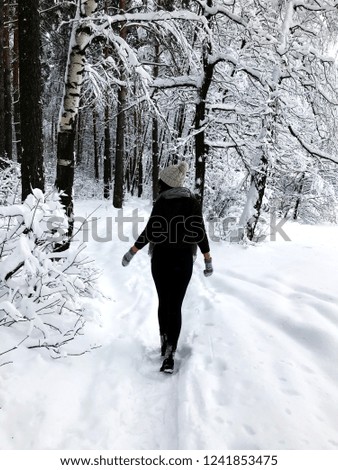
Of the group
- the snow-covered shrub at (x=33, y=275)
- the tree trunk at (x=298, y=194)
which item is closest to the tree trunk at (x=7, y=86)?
the snow-covered shrub at (x=33, y=275)

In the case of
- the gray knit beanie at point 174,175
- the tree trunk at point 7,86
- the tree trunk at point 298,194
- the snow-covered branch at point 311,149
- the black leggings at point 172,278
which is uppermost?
the tree trunk at point 7,86

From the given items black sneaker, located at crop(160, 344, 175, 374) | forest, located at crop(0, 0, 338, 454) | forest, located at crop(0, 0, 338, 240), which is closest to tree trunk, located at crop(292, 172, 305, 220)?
forest, located at crop(0, 0, 338, 240)

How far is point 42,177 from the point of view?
5703 millimetres

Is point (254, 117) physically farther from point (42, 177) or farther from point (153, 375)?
point (153, 375)

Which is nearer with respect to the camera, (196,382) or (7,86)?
(196,382)

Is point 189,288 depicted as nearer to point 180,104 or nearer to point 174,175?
point 174,175

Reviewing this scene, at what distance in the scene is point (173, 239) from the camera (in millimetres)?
3535

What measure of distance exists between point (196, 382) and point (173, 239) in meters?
1.39

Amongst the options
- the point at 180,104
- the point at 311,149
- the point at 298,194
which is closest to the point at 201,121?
the point at 180,104

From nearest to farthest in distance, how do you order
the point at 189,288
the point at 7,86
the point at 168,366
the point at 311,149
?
the point at 168,366 < the point at 189,288 < the point at 311,149 < the point at 7,86

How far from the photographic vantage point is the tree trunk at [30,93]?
5.16 metres

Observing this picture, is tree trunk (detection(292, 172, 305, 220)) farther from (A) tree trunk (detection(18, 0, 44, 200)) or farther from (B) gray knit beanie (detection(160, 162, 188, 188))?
(B) gray knit beanie (detection(160, 162, 188, 188))

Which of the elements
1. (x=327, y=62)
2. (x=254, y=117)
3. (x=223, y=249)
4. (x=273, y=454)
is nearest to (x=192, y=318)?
(x=273, y=454)

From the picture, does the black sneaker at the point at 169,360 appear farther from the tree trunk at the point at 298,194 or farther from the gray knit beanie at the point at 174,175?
the tree trunk at the point at 298,194
